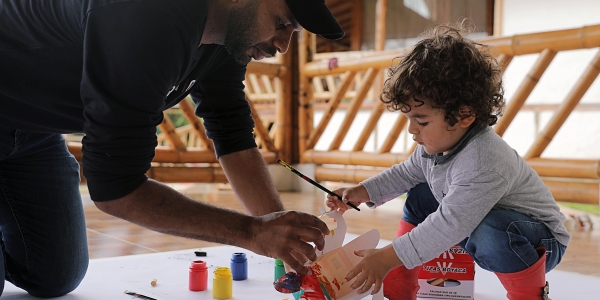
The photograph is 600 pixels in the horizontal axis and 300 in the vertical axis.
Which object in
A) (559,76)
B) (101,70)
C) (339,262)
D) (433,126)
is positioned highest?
(101,70)

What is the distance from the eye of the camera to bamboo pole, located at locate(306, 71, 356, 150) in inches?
194

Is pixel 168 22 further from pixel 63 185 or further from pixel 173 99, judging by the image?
pixel 63 185

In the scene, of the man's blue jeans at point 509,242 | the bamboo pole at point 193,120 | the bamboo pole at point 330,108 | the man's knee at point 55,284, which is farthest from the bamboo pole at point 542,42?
the man's knee at point 55,284

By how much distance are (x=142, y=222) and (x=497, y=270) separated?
908mm

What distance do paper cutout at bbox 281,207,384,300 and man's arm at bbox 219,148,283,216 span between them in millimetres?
237

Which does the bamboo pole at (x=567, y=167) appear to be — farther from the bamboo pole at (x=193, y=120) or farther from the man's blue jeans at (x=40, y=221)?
the man's blue jeans at (x=40, y=221)

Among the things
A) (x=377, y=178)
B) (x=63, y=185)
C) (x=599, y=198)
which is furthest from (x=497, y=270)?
(x=599, y=198)

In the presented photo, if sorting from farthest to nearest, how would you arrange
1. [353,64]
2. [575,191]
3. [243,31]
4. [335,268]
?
[353,64] < [575,191] < [335,268] < [243,31]

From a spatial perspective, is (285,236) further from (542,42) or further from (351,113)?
(351,113)

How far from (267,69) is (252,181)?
129 inches

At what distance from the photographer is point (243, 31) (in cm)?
140

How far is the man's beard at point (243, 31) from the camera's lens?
138 centimetres

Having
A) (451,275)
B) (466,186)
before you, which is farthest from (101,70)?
(451,275)

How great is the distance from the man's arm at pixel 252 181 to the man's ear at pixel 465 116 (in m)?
0.54
